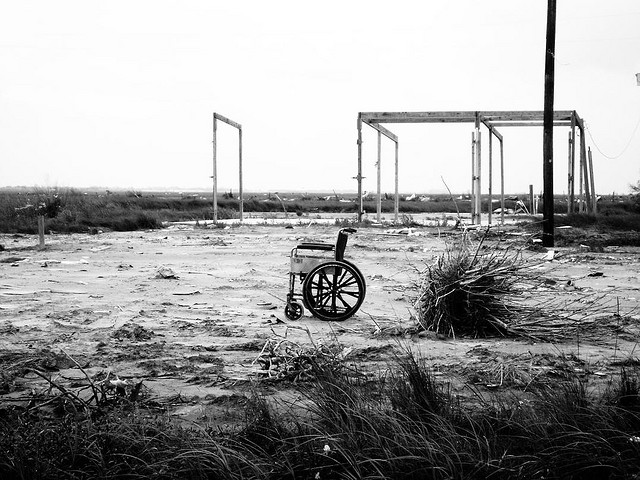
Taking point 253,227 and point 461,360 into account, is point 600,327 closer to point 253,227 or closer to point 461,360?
point 461,360

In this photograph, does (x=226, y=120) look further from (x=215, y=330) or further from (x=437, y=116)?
(x=215, y=330)

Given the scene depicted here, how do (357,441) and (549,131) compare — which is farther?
(549,131)

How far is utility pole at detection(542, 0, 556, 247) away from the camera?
1709 cm

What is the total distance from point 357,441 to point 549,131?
14502 millimetres

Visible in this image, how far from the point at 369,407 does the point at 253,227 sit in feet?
65.1

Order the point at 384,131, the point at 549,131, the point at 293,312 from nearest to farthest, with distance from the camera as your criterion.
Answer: the point at 293,312 → the point at 549,131 → the point at 384,131

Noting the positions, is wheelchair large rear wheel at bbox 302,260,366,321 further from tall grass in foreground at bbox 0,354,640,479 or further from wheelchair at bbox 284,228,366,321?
tall grass in foreground at bbox 0,354,640,479

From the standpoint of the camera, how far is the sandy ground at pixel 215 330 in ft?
17.7

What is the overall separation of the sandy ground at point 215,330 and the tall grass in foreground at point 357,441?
1.63ft

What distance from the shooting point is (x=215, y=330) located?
23.7 ft

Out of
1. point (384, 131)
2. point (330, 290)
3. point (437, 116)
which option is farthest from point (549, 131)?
point (330, 290)

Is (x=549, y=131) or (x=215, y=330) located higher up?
(x=549, y=131)

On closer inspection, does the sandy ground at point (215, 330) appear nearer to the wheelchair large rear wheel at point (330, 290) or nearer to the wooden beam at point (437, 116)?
the wheelchair large rear wheel at point (330, 290)

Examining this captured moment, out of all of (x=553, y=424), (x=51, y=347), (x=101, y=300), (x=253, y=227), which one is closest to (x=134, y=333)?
(x=51, y=347)
